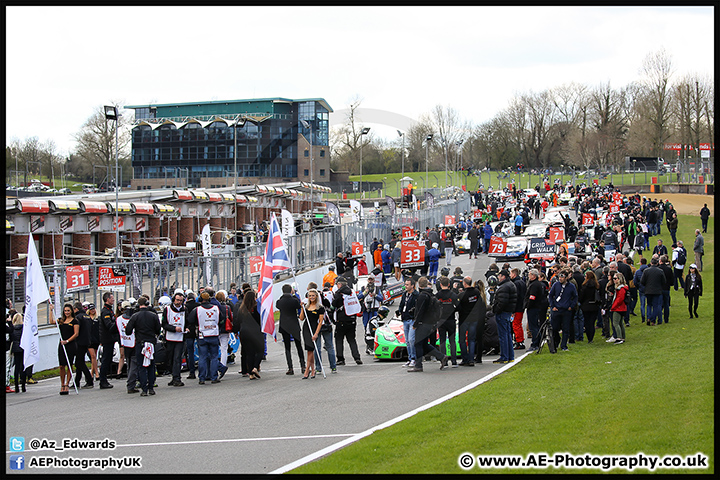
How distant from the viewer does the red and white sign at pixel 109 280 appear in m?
19.1

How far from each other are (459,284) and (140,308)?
648 cm

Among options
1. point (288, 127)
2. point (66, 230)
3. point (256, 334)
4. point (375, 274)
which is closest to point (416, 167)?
point (288, 127)

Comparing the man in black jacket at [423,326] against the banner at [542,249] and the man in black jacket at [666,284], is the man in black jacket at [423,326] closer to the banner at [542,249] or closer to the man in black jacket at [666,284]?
the man in black jacket at [666,284]

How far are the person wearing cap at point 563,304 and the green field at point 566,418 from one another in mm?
1074

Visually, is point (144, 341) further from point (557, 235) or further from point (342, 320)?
point (557, 235)

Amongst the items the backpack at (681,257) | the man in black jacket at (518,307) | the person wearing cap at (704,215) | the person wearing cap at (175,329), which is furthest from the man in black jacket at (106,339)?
the person wearing cap at (704,215)

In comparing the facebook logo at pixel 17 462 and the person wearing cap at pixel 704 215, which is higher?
the person wearing cap at pixel 704 215

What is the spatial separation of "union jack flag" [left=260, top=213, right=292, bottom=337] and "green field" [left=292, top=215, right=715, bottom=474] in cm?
375

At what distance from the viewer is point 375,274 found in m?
22.6

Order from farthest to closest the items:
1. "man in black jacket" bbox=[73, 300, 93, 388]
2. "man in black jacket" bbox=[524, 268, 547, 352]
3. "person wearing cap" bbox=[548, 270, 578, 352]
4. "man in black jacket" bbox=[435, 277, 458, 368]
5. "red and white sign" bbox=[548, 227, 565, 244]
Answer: "red and white sign" bbox=[548, 227, 565, 244] < "man in black jacket" bbox=[524, 268, 547, 352] < "person wearing cap" bbox=[548, 270, 578, 352] < "man in black jacket" bbox=[73, 300, 93, 388] < "man in black jacket" bbox=[435, 277, 458, 368]

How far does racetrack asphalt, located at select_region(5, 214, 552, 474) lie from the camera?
832 centimetres

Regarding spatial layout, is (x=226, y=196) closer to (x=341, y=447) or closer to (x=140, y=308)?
(x=140, y=308)

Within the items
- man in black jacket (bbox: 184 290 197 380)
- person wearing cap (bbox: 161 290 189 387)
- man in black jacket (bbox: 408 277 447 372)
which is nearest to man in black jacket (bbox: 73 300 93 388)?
person wearing cap (bbox: 161 290 189 387)

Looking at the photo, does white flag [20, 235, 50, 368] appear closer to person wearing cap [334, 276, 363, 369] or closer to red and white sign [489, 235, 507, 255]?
person wearing cap [334, 276, 363, 369]
